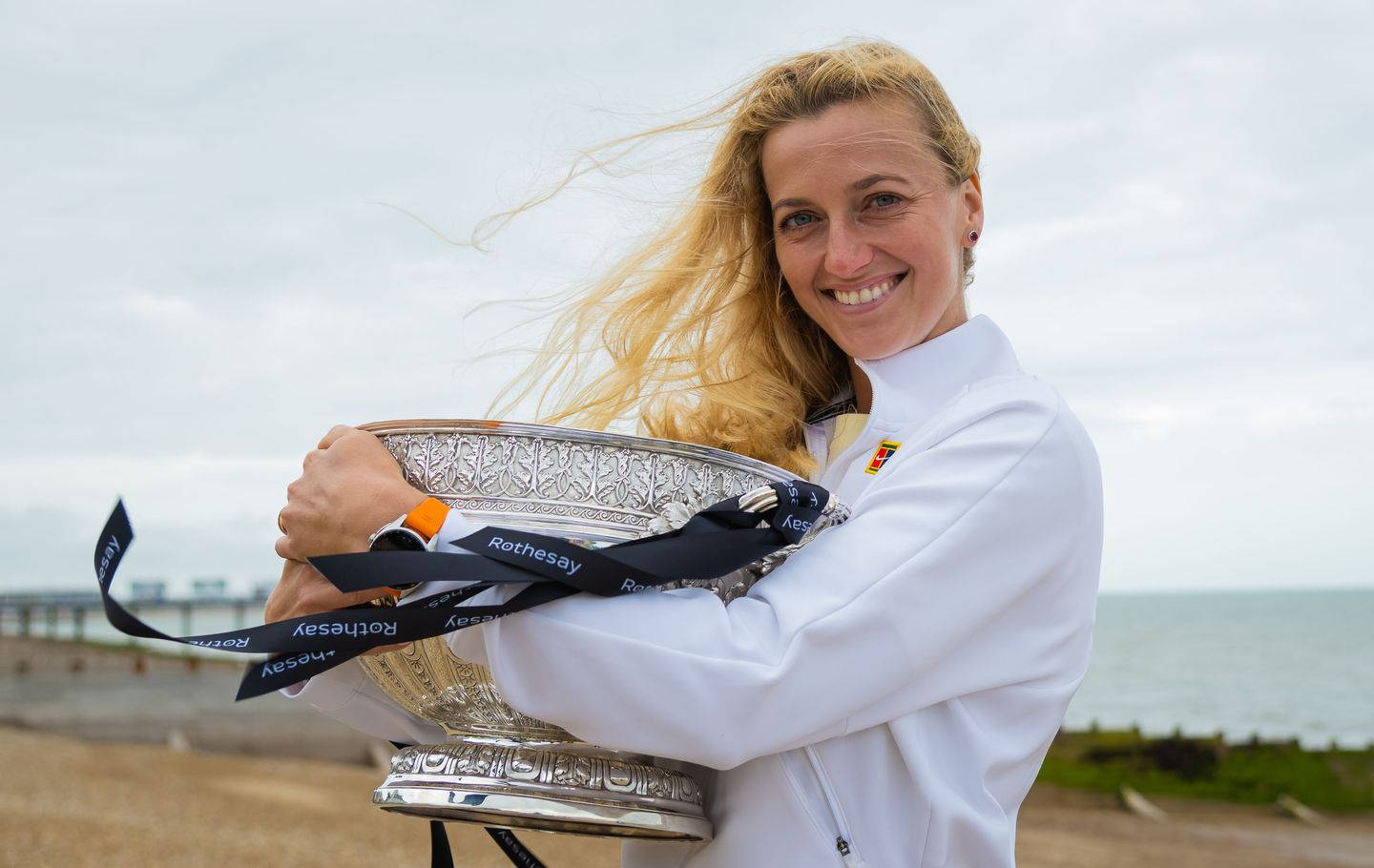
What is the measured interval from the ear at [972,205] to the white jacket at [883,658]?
1.64 feet

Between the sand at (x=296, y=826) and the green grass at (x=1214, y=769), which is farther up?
the green grass at (x=1214, y=769)

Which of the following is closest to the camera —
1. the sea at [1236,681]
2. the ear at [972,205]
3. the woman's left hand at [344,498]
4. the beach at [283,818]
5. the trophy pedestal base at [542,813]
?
the woman's left hand at [344,498]

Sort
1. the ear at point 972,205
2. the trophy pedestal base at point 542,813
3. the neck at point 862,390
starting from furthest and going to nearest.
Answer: the neck at point 862,390 < the ear at point 972,205 < the trophy pedestal base at point 542,813

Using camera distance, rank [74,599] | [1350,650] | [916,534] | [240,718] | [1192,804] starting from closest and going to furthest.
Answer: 1. [916,534]
2. [1192,804]
3. [240,718]
4. [74,599]
5. [1350,650]

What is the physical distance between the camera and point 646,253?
9.64 feet

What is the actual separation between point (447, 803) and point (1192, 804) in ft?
60.2

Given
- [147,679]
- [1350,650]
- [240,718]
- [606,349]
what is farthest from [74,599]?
[1350,650]

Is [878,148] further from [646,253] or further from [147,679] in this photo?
[147,679]

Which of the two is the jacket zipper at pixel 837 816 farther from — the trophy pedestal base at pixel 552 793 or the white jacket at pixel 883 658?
the trophy pedestal base at pixel 552 793

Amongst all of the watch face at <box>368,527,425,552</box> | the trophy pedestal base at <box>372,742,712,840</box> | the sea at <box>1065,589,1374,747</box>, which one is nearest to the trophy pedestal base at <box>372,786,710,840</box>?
the trophy pedestal base at <box>372,742,712,840</box>

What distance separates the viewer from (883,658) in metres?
1.75

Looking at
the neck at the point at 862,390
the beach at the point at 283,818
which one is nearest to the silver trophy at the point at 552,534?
the neck at the point at 862,390

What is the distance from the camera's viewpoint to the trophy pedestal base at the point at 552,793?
Answer: 6.11 ft

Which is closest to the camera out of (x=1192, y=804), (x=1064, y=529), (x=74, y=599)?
(x=1064, y=529)
